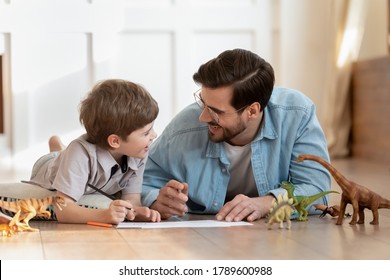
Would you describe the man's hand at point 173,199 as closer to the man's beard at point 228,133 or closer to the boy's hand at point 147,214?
the boy's hand at point 147,214

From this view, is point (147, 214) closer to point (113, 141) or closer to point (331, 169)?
point (113, 141)

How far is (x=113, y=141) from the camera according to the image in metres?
2.56

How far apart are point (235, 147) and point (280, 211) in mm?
421

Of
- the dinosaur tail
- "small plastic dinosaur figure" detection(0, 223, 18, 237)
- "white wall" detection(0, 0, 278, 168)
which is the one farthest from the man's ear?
"white wall" detection(0, 0, 278, 168)

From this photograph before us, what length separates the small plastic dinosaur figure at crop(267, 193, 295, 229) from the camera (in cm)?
237

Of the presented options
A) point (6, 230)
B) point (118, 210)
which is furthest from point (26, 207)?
point (118, 210)

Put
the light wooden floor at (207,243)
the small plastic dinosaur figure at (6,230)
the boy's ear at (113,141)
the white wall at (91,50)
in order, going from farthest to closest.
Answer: the white wall at (91,50) < the boy's ear at (113,141) < the small plastic dinosaur figure at (6,230) < the light wooden floor at (207,243)

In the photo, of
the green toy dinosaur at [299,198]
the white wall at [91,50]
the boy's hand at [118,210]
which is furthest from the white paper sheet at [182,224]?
the white wall at [91,50]

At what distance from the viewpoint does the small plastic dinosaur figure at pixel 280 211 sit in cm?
237

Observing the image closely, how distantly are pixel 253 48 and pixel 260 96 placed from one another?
3175mm

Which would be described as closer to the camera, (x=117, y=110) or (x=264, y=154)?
(x=117, y=110)

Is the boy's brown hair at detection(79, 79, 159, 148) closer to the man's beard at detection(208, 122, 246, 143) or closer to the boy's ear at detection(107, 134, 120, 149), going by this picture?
the boy's ear at detection(107, 134, 120, 149)

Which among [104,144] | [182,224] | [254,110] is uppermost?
[254,110]

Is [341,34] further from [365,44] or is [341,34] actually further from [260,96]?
[260,96]
